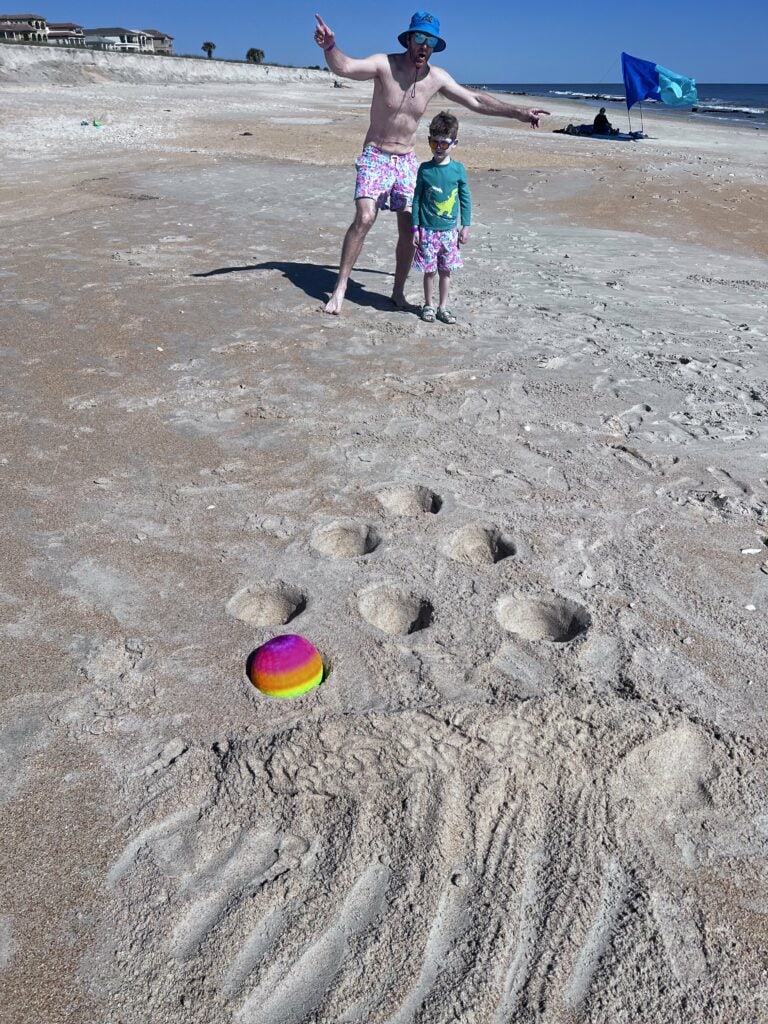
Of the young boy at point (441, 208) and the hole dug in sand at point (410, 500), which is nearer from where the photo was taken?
the hole dug in sand at point (410, 500)

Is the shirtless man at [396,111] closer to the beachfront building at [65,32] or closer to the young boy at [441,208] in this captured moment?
the young boy at [441,208]

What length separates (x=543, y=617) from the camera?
2.77 metres

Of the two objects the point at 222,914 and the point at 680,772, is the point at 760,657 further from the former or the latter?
the point at 222,914

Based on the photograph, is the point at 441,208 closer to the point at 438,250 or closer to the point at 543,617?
the point at 438,250

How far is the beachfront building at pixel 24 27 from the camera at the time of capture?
60.3m

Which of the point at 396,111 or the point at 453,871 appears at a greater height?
the point at 396,111

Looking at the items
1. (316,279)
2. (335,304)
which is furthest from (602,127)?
(335,304)

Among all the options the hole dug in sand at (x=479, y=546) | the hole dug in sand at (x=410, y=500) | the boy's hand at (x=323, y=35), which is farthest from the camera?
the boy's hand at (x=323, y=35)

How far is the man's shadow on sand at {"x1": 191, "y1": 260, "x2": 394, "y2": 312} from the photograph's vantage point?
20.0ft

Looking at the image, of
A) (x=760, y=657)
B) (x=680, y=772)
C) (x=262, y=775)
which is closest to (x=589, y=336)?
(x=760, y=657)

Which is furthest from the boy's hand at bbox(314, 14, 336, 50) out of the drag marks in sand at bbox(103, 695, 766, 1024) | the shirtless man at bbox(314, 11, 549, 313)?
the drag marks in sand at bbox(103, 695, 766, 1024)

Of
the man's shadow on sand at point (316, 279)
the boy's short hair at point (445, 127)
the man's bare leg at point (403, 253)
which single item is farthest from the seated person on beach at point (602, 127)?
the boy's short hair at point (445, 127)

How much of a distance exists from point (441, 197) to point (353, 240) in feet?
2.45

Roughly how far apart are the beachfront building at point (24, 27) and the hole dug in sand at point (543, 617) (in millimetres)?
72730
